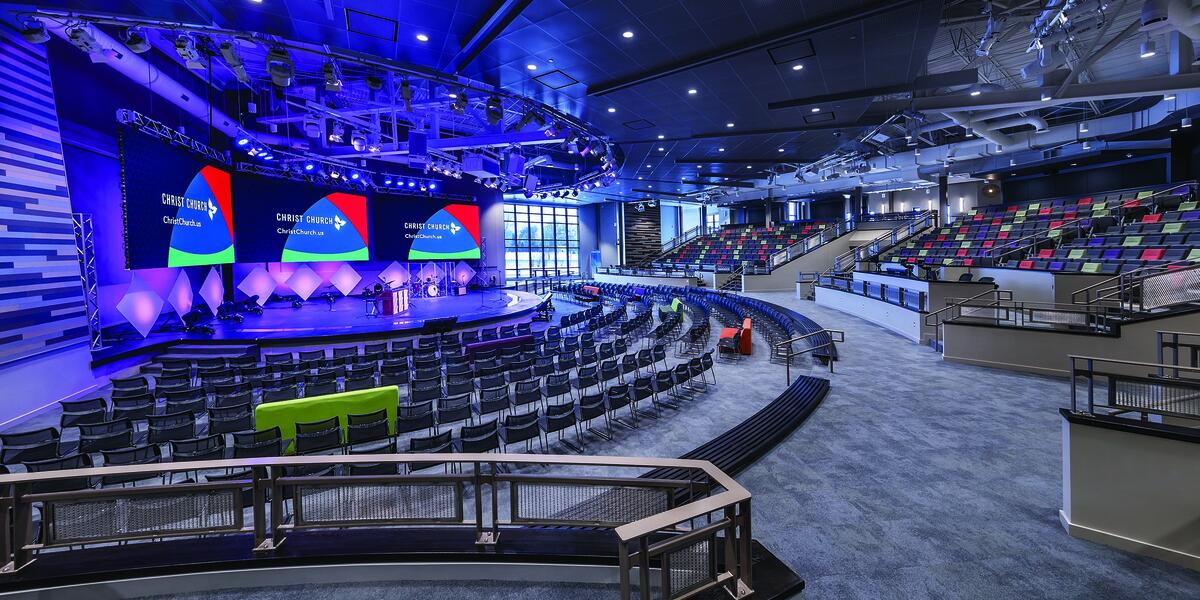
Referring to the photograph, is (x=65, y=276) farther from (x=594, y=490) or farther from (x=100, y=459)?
(x=594, y=490)

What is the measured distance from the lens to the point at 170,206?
11586 millimetres

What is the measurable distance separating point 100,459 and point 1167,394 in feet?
40.1

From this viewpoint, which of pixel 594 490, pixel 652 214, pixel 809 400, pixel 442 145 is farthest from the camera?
pixel 652 214

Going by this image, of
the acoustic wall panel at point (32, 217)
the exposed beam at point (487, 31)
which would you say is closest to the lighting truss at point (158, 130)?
the acoustic wall panel at point (32, 217)

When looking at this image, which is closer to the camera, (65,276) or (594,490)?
(594,490)

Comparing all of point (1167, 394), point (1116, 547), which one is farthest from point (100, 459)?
point (1167, 394)

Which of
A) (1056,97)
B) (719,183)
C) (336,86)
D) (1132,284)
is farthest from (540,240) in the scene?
(1132,284)

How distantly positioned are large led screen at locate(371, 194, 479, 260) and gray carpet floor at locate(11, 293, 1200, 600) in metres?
18.7

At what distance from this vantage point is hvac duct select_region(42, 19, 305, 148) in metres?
8.70

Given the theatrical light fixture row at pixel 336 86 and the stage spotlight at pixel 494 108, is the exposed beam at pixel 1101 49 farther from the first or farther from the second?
the stage spotlight at pixel 494 108

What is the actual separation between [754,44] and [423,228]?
18948mm

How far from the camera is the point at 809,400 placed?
24.0ft

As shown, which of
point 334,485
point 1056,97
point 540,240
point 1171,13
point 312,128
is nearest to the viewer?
point 334,485

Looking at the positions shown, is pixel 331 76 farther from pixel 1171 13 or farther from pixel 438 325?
pixel 1171 13
